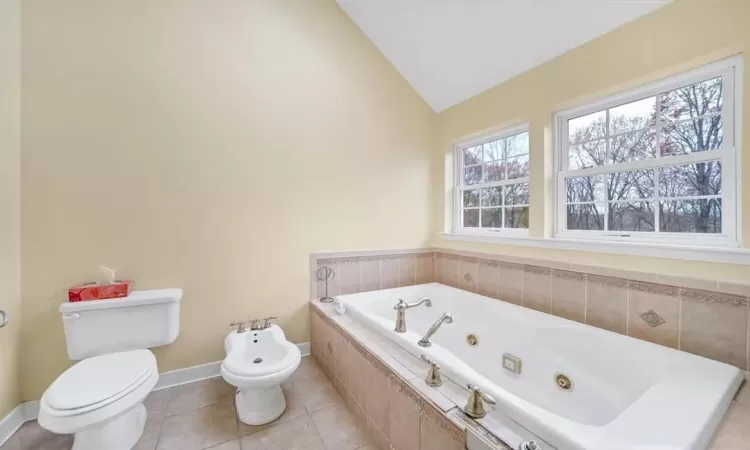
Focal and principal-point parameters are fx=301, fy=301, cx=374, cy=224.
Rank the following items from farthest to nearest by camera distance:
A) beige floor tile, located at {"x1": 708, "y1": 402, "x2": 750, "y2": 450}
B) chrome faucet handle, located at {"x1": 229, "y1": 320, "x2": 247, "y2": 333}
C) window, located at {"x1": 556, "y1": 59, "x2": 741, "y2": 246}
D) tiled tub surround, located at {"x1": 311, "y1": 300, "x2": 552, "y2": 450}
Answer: chrome faucet handle, located at {"x1": 229, "y1": 320, "x2": 247, "y2": 333} < window, located at {"x1": 556, "y1": 59, "x2": 741, "y2": 246} < tiled tub surround, located at {"x1": 311, "y1": 300, "x2": 552, "y2": 450} < beige floor tile, located at {"x1": 708, "y1": 402, "x2": 750, "y2": 450}

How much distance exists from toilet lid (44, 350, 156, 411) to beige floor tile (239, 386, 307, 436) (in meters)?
0.57

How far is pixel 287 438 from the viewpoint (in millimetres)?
1550

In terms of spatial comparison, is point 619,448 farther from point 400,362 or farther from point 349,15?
point 349,15

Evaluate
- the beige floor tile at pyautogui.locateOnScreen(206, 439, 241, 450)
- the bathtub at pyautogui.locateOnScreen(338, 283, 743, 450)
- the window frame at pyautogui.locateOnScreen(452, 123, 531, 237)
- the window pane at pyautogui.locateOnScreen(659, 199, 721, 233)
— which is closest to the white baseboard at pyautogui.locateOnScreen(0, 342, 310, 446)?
the beige floor tile at pyautogui.locateOnScreen(206, 439, 241, 450)

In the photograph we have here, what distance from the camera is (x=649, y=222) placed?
67.9 inches

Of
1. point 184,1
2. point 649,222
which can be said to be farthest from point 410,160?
point 184,1

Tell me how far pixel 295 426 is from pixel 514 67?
2763 millimetres

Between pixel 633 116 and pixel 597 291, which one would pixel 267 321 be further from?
pixel 633 116

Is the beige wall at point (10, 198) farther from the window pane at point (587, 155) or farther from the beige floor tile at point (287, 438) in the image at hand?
the window pane at point (587, 155)

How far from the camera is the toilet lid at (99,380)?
1.25 m

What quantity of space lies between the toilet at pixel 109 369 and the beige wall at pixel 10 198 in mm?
288

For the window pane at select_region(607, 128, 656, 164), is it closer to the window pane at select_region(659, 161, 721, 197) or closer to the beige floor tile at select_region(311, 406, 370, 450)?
the window pane at select_region(659, 161, 721, 197)

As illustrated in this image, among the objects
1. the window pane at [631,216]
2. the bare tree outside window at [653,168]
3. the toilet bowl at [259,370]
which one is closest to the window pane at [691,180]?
the bare tree outside window at [653,168]

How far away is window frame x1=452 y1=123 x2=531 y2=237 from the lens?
93.1 inches
